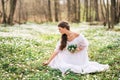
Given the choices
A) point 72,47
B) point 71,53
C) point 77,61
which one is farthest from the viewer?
point 71,53

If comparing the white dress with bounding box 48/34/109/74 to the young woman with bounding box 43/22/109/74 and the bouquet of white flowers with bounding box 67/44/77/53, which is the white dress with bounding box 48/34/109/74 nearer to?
the young woman with bounding box 43/22/109/74

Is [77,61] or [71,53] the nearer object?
[77,61]

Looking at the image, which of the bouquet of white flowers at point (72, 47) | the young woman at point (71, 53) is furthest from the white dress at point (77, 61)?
the bouquet of white flowers at point (72, 47)

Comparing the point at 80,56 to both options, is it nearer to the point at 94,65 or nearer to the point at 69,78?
the point at 94,65

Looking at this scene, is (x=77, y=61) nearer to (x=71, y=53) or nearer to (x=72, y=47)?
(x=71, y=53)

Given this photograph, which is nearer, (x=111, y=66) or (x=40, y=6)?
(x=111, y=66)

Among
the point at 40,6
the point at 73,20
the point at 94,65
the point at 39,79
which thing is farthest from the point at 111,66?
the point at 40,6

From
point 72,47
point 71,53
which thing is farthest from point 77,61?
point 72,47

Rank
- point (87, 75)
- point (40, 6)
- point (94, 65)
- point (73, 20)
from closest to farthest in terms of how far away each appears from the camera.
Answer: point (87, 75)
point (94, 65)
point (73, 20)
point (40, 6)

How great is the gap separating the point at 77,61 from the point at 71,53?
410 mm

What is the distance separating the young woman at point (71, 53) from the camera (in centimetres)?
1173

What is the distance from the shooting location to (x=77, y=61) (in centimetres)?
1198

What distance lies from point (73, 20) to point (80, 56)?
46274 mm

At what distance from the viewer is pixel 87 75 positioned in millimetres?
→ 10875
